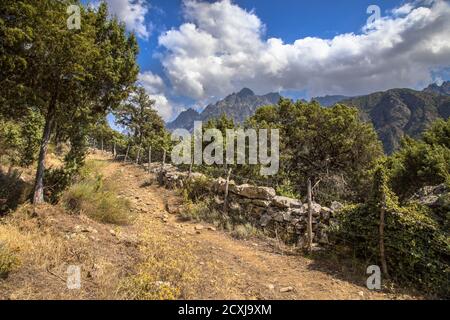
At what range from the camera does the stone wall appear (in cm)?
866

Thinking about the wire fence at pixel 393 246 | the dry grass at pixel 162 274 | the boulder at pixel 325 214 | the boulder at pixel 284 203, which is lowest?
the dry grass at pixel 162 274

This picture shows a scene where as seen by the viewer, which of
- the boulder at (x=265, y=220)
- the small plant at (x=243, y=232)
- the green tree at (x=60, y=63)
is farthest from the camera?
the boulder at (x=265, y=220)

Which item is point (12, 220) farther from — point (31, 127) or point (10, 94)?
point (31, 127)

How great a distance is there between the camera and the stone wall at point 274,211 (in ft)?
28.4

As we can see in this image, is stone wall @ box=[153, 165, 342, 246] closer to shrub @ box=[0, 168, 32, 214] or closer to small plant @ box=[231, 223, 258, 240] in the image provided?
small plant @ box=[231, 223, 258, 240]

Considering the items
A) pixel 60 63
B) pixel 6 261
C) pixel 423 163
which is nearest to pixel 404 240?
pixel 6 261

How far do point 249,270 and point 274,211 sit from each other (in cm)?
354

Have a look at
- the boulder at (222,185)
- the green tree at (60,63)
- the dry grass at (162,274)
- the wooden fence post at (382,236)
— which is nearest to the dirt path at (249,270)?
the dry grass at (162,274)

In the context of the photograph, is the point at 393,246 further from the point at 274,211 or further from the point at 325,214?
the point at 274,211

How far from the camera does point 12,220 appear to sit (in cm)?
666

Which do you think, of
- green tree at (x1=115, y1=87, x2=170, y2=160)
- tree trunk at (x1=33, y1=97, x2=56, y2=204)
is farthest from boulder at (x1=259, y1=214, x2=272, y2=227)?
green tree at (x1=115, y1=87, x2=170, y2=160)

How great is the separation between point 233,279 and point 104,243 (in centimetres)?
322

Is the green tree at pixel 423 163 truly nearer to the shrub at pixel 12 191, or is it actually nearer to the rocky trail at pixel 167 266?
the rocky trail at pixel 167 266

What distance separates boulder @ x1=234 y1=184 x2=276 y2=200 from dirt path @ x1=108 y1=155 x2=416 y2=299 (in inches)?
76.4
